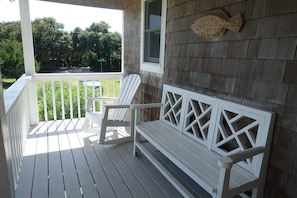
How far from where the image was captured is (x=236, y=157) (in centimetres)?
129

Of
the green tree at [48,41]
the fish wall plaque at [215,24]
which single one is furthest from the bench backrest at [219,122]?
the green tree at [48,41]

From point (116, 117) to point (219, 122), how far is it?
1.79 metres

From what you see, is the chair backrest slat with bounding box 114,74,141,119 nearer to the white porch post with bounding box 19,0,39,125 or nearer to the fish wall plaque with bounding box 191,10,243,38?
the fish wall plaque with bounding box 191,10,243,38

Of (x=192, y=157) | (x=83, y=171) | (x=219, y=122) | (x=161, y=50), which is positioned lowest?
(x=83, y=171)

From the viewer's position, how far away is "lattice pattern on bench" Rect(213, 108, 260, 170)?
1562 millimetres

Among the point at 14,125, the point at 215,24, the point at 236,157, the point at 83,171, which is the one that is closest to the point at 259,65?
the point at 215,24

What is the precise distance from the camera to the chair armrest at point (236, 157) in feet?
4.00

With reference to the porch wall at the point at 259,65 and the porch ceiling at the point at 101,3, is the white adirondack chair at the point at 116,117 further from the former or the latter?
the porch ceiling at the point at 101,3

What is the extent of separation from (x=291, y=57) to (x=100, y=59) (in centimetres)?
530

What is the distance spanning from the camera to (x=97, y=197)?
72.8 inches

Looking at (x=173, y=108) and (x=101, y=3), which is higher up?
(x=101, y=3)

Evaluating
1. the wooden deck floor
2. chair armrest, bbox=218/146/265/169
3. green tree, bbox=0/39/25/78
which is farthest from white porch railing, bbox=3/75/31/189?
chair armrest, bbox=218/146/265/169

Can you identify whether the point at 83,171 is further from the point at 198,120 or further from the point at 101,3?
the point at 101,3

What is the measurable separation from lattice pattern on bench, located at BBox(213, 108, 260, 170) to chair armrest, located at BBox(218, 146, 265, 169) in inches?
4.4
